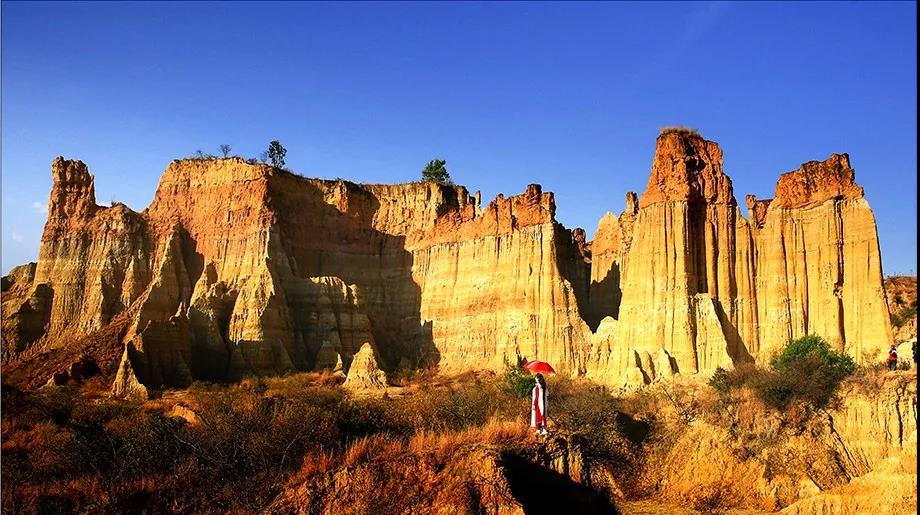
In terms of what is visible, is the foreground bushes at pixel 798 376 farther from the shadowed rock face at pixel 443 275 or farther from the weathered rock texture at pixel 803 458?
the shadowed rock face at pixel 443 275

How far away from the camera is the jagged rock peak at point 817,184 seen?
1706 inches

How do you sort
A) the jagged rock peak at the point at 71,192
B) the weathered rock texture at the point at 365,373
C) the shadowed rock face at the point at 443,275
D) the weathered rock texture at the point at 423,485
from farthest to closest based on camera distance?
the jagged rock peak at the point at 71,192, the weathered rock texture at the point at 365,373, the shadowed rock face at the point at 443,275, the weathered rock texture at the point at 423,485

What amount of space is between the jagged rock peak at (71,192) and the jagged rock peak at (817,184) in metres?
43.8

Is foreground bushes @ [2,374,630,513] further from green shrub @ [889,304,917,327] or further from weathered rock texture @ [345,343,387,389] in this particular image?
green shrub @ [889,304,917,327]

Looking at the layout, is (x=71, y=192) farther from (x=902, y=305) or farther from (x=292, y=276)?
(x=902, y=305)

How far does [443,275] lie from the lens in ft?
201

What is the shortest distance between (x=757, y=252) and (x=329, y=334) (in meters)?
25.6

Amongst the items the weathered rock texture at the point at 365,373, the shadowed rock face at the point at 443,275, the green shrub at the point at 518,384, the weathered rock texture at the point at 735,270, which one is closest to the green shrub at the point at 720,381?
the weathered rock texture at the point at 735,270

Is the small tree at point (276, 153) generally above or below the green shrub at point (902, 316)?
above

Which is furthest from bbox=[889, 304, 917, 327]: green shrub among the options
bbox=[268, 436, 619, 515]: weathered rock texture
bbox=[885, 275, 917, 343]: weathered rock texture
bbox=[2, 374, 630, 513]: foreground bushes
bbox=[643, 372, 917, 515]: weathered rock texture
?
bbox=[268, 436, 619, 515]: weathered rock texture

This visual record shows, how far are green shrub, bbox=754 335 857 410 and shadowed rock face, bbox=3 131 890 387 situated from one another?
329 centimetres

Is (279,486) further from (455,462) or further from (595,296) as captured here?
(595,296)

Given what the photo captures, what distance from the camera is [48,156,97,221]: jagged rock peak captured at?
59938mm

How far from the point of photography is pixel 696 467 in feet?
86.1
